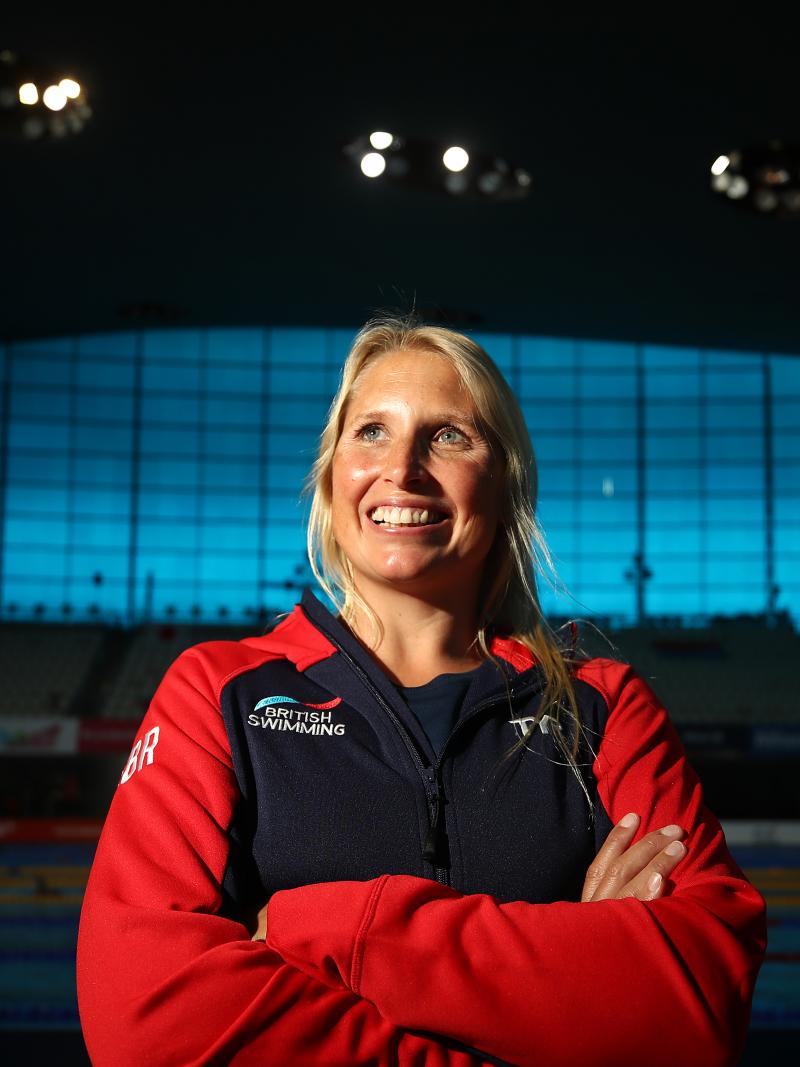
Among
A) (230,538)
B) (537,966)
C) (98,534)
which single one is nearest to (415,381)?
(537,966)

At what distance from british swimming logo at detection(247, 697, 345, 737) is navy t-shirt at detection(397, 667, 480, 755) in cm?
13

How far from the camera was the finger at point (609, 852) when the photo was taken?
64.1 inches

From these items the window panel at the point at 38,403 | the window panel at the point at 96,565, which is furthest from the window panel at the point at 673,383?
the window panel at the point at 38,403

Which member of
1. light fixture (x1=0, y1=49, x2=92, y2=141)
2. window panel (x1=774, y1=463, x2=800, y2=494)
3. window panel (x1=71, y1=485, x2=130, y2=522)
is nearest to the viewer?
light fixture (x1=0, y1=49, x2=92, y2=141)

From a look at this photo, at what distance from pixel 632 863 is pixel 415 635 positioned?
1.71 ft

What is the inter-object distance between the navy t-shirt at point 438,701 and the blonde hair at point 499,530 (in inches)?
4.6

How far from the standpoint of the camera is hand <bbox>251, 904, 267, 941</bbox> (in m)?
1.55

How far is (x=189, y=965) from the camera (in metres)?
1.44

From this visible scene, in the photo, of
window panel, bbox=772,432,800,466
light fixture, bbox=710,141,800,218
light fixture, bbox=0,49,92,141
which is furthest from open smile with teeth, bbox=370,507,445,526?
window panel, bbox=772,432,800,466

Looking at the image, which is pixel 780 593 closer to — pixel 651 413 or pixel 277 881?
pixel 651 413

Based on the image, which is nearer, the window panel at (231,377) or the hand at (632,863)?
the hand at (632,863)

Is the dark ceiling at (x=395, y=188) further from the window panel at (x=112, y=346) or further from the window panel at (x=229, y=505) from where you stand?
the window panel at (x=229, y=505)

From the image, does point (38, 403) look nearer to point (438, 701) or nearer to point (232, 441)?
point (232, 441)

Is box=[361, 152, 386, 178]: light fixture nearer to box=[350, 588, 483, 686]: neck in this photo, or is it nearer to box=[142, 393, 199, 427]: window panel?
box=[142, 393, 199, 427]: window panel
